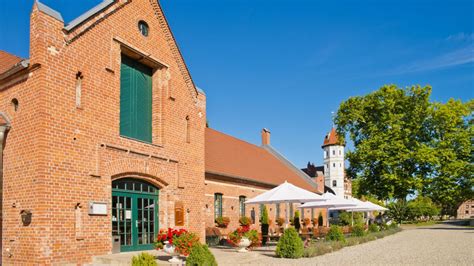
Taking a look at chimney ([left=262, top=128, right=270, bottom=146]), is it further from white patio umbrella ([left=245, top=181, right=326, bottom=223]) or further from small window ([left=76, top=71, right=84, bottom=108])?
small window ([left=76, top=71, right=84, bottom=108])

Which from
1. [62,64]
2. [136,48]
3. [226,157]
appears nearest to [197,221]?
[136,48]

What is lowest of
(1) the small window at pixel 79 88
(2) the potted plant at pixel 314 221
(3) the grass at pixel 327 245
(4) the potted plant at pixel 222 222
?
(2) the potted plant at pixel 314 221

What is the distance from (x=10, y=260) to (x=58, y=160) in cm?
280

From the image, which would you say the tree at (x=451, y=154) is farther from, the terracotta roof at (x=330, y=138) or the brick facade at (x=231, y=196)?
the terracotta roof at (x=330, y=138)

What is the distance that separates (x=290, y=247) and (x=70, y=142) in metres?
7.72

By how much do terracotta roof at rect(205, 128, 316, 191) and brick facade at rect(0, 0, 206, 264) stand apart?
8820mm

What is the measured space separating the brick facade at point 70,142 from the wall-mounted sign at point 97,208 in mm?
128

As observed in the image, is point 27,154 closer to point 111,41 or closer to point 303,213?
point 111,41

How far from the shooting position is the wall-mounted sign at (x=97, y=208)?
12331mm

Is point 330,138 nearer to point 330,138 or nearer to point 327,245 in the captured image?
point 330,138

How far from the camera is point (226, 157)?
→ 27.5 m

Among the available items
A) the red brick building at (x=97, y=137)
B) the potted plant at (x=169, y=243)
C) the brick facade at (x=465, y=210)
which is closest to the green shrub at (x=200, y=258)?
the potted plant at (x=169, y=243)

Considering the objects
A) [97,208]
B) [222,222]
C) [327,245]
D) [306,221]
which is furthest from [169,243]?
[306,221]

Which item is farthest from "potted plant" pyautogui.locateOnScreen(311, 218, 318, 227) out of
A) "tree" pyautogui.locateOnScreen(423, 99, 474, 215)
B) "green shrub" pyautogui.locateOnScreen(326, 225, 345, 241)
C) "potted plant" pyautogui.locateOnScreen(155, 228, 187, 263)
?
"potted plant" pyautogui.locateOnScreen(155, 228, 187, 263)
